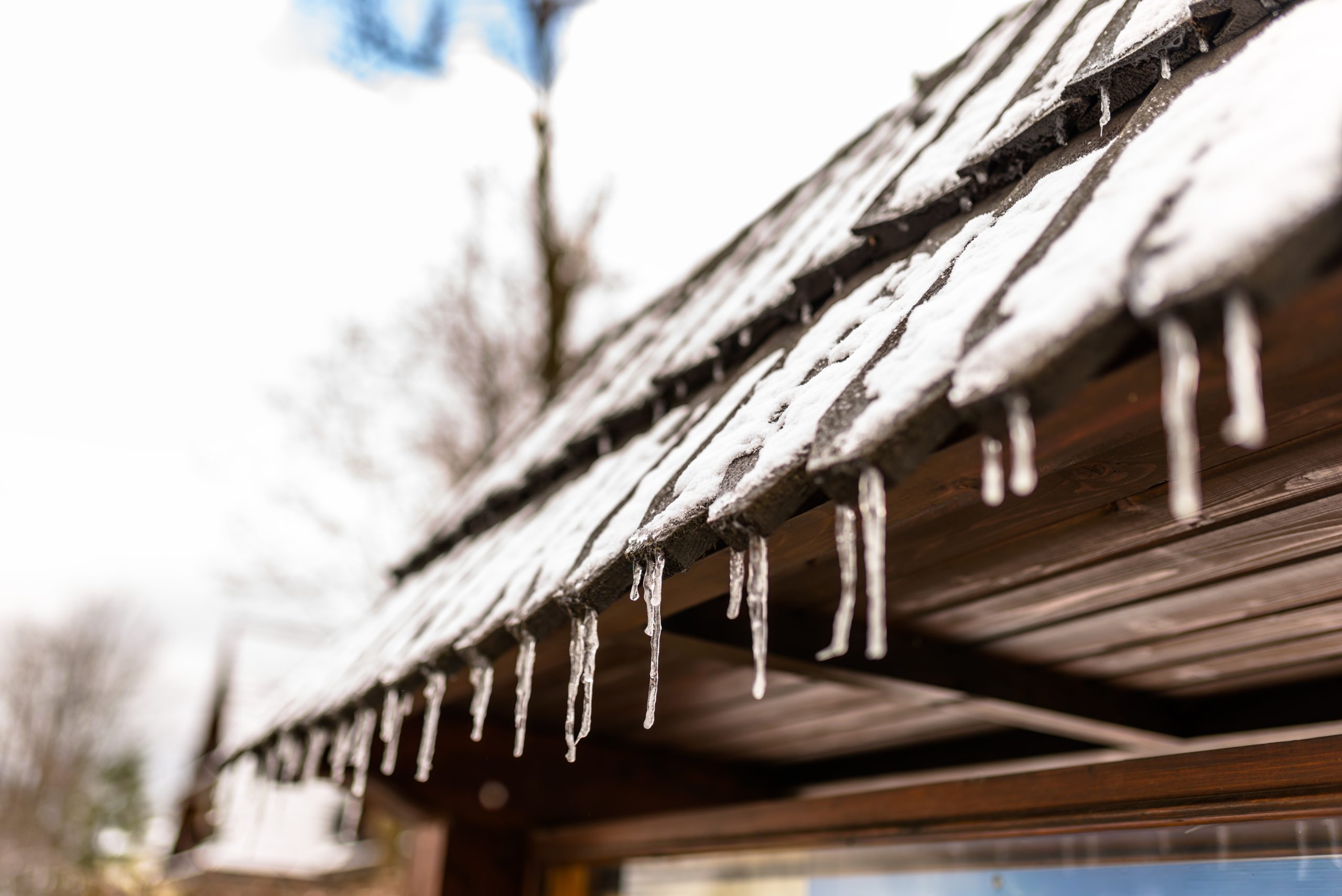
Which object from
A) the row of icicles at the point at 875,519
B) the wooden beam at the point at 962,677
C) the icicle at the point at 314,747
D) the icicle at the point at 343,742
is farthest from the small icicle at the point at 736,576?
the icicle at the point at 314,747

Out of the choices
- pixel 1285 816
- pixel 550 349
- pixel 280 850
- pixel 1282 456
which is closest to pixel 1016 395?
pixel 1282 456

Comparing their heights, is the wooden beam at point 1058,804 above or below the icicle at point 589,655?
below

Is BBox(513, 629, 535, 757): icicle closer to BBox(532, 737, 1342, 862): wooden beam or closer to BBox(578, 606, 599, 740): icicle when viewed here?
BBox(578, 606, 599, 740): icicle

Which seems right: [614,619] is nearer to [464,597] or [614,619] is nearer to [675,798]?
[464,597]

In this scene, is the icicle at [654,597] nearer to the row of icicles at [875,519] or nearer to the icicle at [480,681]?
the row of icicles at [875,519]

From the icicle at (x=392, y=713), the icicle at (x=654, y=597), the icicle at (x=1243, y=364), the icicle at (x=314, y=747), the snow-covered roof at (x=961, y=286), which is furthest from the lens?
the icicle at (x=314, y=747)

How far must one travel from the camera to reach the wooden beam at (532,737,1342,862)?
1556 mm

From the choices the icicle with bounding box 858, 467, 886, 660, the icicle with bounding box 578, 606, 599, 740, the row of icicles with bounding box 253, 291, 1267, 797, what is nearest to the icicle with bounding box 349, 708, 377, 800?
the row of icicles with bounding box 253, 291, 1267, 797

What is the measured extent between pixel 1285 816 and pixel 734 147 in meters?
11.2

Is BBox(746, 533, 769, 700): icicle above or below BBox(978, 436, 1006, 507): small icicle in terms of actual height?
below

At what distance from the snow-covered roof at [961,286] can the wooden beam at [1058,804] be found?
41.0 inches

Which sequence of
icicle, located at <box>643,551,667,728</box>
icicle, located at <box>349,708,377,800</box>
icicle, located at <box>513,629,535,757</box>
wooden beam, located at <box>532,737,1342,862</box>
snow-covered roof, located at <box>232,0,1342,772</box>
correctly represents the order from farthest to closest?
icicle, located at <box>349,708,377,800</box>
icicle, located at <box>513,629,535,757</box>
wooden beam, located at <box>532,737,1342,862</box>
icicle, located at <box>643,551,667,728</box>
snow-covered roof, located at <box>232,0,1342,772</box>

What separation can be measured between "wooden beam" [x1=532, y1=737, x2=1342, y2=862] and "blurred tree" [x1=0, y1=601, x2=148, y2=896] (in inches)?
926

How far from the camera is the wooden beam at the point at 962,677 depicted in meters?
2.12
